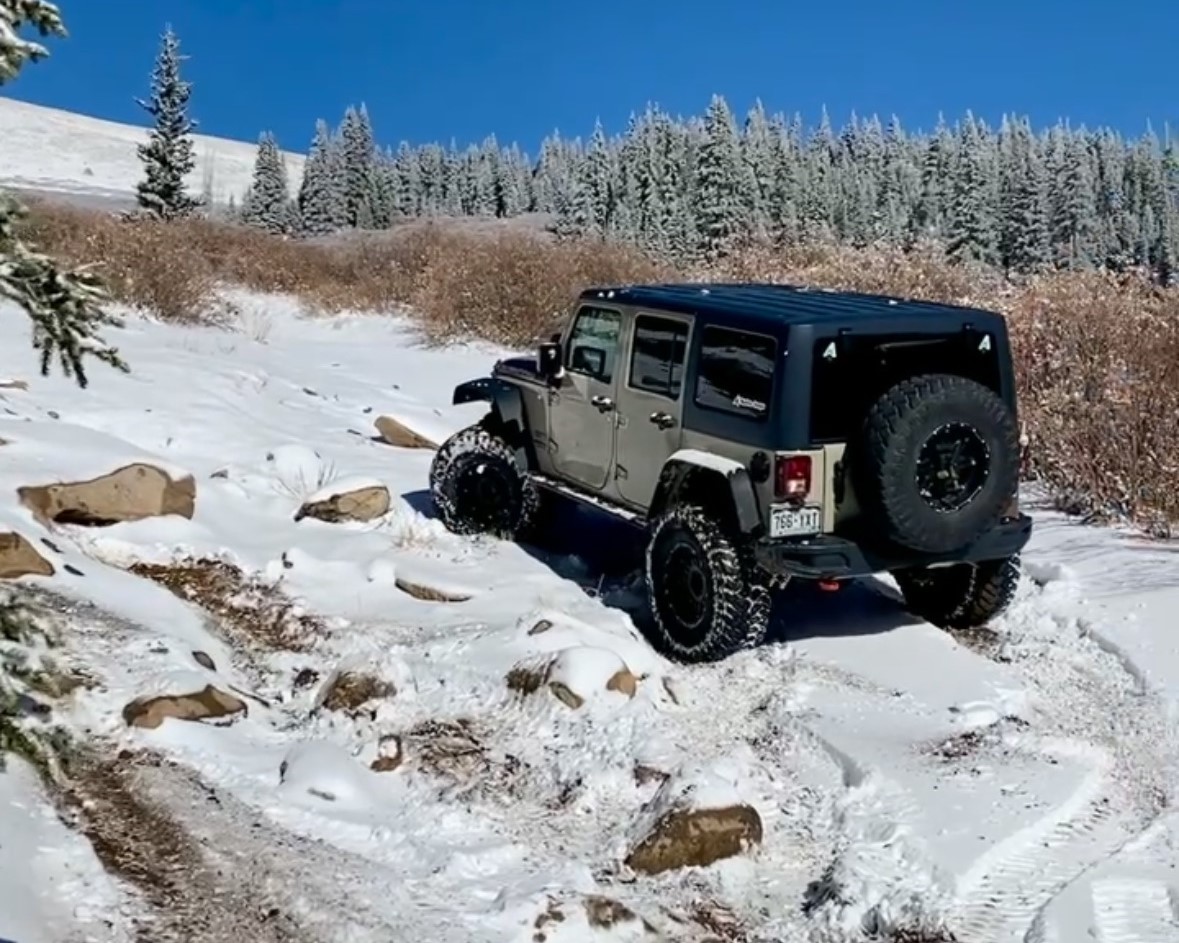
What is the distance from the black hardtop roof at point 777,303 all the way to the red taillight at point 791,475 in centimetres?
68

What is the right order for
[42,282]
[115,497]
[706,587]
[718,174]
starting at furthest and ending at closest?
[718,174] → [115,497] → [706,587] → [42,282]

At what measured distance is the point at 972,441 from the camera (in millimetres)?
6426

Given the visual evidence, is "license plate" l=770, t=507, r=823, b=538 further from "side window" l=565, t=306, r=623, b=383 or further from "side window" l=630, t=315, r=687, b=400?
"side window" l=565, t=306, r=623, b=383

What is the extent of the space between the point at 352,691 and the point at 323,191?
3017 inches

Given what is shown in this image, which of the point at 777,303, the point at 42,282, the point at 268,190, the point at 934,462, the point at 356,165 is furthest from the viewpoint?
the point at 356,165

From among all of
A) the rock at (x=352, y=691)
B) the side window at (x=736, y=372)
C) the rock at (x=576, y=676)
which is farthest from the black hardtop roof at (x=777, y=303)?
the rock at (x=352, y=691)

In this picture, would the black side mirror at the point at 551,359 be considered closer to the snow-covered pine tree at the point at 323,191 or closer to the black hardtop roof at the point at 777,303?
the black hardtop roof at the point at 777,303

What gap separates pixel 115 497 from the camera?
8.48 metres

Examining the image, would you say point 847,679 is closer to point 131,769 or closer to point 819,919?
point 819,919

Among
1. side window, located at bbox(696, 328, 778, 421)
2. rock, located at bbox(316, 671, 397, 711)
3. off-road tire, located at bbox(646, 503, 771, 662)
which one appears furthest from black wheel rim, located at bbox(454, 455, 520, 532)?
rock, located at bbox(316, 671, 397, 711)

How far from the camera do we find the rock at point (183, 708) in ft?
18.6

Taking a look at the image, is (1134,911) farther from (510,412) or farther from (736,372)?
(510,412)

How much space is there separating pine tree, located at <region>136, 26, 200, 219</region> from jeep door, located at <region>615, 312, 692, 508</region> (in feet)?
103

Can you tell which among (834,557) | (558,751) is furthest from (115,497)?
(834,557)
